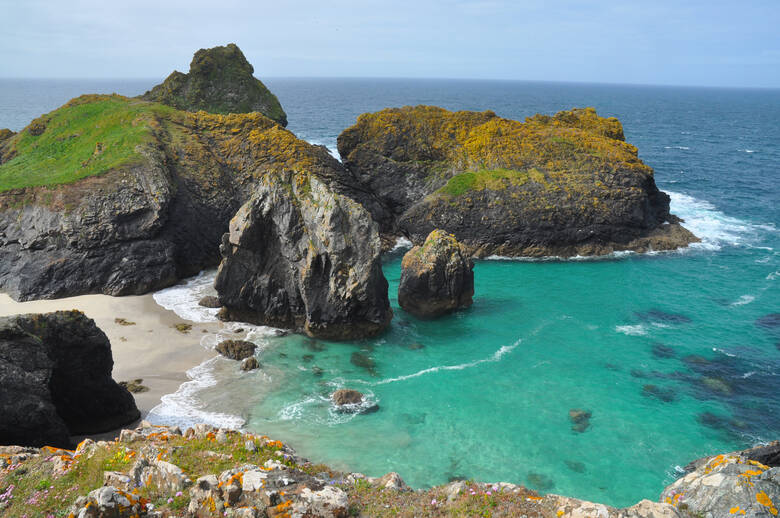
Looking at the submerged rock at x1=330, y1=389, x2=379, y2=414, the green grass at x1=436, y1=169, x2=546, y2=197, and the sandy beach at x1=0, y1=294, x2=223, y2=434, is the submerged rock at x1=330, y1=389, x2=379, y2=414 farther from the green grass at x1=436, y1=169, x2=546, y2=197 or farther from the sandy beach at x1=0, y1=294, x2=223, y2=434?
the green grass at x1=436, y1=169, x2=546, y2=197

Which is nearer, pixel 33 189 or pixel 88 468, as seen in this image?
pixel 88 468

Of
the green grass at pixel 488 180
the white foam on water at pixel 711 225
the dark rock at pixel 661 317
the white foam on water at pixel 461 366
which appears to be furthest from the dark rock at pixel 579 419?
the white foam on water at pixel 711 225

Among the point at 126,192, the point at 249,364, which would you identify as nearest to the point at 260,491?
the point at 249,364

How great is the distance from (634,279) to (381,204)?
96.0 feet

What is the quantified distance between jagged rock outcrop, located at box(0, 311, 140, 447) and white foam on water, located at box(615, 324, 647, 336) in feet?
107

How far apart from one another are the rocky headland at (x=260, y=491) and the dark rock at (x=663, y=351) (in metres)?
19.6

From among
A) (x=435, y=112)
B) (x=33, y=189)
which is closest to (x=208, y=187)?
(x=33, y=189)

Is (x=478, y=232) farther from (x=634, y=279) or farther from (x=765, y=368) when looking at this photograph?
(x=765, y=368)

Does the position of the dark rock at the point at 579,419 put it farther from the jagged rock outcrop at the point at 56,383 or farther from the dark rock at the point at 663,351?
the jagged rock outcrop at the point at 56,383

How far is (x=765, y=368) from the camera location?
32.2 meters

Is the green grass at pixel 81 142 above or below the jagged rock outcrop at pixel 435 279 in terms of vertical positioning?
above

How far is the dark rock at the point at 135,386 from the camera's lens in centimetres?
2823

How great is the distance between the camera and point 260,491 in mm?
13445

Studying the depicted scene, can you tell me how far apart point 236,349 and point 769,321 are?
131ft
